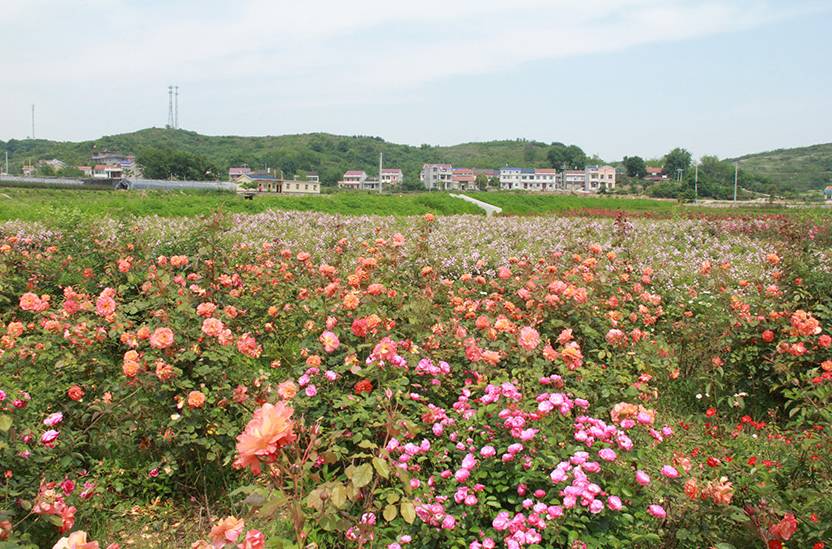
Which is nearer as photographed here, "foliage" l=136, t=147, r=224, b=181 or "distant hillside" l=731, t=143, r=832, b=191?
"foliage" l=136, t=147, r=224, b=181

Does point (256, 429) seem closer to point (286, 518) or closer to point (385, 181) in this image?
point (286, 518)

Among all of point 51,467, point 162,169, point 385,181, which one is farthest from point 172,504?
point 385,181

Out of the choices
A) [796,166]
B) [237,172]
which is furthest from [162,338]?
[796,166]

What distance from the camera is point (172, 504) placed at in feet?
9.17

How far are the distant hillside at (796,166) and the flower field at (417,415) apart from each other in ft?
350

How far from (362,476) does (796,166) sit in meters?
145

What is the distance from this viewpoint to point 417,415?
2492 millimetres

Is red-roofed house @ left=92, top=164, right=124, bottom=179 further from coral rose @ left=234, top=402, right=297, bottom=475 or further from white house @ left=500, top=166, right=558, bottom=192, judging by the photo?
coral rose @ left=234, top=402, right=297, bottom=475

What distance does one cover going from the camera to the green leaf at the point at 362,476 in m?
1.51

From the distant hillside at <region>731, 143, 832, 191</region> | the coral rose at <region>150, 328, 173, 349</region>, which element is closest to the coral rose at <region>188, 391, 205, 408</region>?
the coral rose at <region>150, 328, 173, 349</region>

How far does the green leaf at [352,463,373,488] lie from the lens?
151 cm

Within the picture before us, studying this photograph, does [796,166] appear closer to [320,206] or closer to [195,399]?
[320,206]

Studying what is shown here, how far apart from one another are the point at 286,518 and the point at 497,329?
122 cm

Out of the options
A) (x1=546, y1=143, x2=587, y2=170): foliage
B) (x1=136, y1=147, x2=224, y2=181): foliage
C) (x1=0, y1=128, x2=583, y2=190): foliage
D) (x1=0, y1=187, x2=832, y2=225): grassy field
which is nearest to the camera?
(x1=0, y1=187, x2=832, y2=225): grassy field
